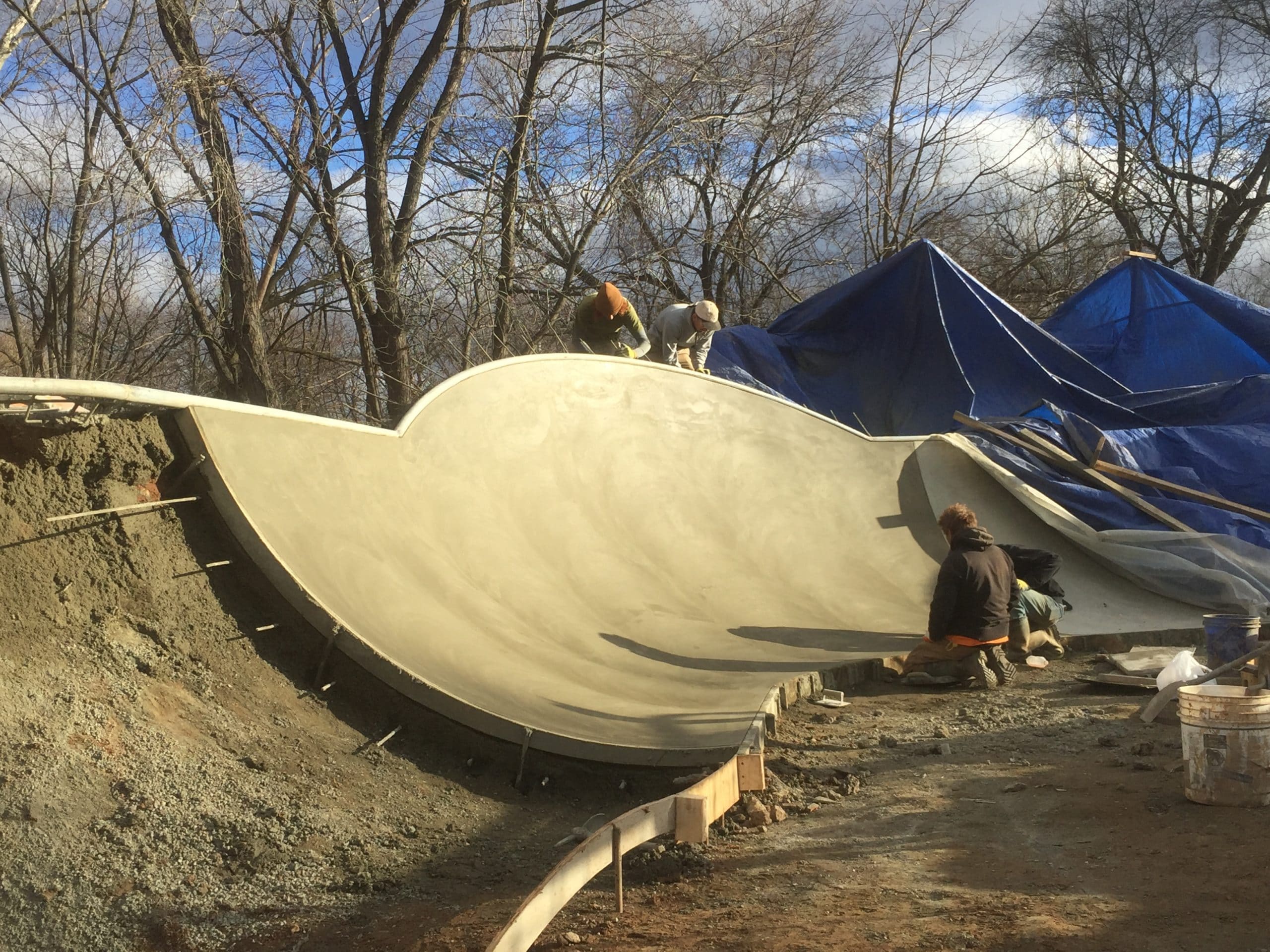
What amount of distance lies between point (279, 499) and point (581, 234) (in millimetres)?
8188

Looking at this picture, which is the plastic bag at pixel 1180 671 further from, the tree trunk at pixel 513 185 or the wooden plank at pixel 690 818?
the tree trunk at pixel 513 185

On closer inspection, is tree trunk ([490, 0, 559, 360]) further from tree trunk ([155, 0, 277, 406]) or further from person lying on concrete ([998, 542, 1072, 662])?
person lying on concrete ([998, 542, 1072, 662])

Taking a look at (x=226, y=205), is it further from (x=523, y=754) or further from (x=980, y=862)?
(x=980, y=862)

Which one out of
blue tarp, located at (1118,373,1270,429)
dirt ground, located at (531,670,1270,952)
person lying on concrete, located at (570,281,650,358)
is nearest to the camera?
dirt ground, located at (531,670,1270,952)

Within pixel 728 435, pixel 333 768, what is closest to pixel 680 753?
pixel 333 768

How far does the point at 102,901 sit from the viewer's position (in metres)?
3.29

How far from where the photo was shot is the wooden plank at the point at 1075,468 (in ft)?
28.7

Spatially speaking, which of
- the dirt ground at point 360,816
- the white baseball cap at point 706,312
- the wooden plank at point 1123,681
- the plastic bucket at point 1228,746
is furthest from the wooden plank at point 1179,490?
the plastic bucket at point 1228,746

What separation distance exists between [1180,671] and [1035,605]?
201 cm

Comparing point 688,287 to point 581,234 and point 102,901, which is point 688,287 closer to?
point 581,234

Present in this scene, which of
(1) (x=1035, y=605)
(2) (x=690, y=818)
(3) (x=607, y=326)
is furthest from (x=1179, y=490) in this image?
(2) (x=690, y=818)

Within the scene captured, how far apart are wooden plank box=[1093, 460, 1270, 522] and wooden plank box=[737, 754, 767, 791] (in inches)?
239

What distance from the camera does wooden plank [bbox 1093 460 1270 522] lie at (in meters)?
8.85

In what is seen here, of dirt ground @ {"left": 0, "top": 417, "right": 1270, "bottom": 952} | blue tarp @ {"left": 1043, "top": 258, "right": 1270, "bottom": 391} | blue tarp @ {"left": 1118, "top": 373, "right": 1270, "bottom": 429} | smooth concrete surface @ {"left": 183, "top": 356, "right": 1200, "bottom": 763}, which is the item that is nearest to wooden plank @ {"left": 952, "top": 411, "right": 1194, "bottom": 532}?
smooth concrete surface @ {"left": 183, "top": 356, "right": 1200, "bottom": 763}
